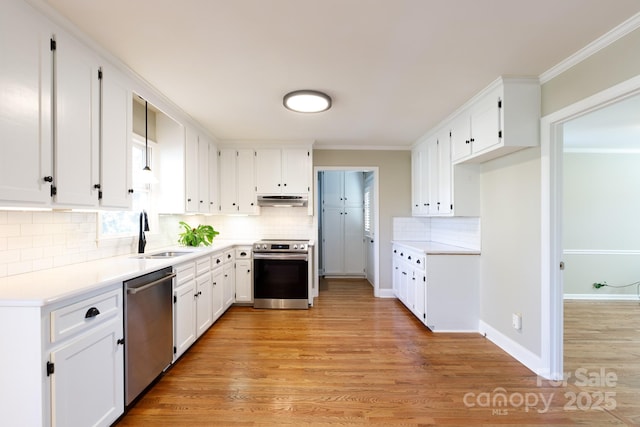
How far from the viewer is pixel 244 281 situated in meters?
4.06

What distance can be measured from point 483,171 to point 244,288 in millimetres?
3437

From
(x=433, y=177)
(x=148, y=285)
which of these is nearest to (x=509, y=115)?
(x=433, y=177)

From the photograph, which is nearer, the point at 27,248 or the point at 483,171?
the point at 27,248

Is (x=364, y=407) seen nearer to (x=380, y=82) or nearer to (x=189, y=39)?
(x=380, y=82)

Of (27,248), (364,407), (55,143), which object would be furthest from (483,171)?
(27,248)

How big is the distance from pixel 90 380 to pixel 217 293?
1.91 metres

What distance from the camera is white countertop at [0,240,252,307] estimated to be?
4.15 ft

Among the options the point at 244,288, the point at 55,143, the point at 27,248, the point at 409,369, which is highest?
the point at 55,143

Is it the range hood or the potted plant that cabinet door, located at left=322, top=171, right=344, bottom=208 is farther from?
the potted plant

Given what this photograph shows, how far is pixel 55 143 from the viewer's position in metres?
1.60

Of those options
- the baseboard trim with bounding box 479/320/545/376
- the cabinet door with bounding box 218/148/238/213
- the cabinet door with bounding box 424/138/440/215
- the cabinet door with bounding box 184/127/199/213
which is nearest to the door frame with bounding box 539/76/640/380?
the baseboard trim with bounding box 479/320/545/376

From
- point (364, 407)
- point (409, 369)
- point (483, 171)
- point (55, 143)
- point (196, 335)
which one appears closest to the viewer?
point (55, 143)

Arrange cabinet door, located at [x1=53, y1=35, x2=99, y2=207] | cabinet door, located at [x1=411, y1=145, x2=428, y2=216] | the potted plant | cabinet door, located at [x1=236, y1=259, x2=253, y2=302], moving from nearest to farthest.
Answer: cabinet door, located at [x1=53, y1=35, x2=99, y2=207], the potted plant, cabinet door, located at [x1=236, y1=259, x2=253, y2=302], cabinet door, located at [x1=411, y1=145, x2=428, y2=216]

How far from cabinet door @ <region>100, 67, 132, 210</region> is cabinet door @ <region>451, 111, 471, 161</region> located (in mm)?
3128
